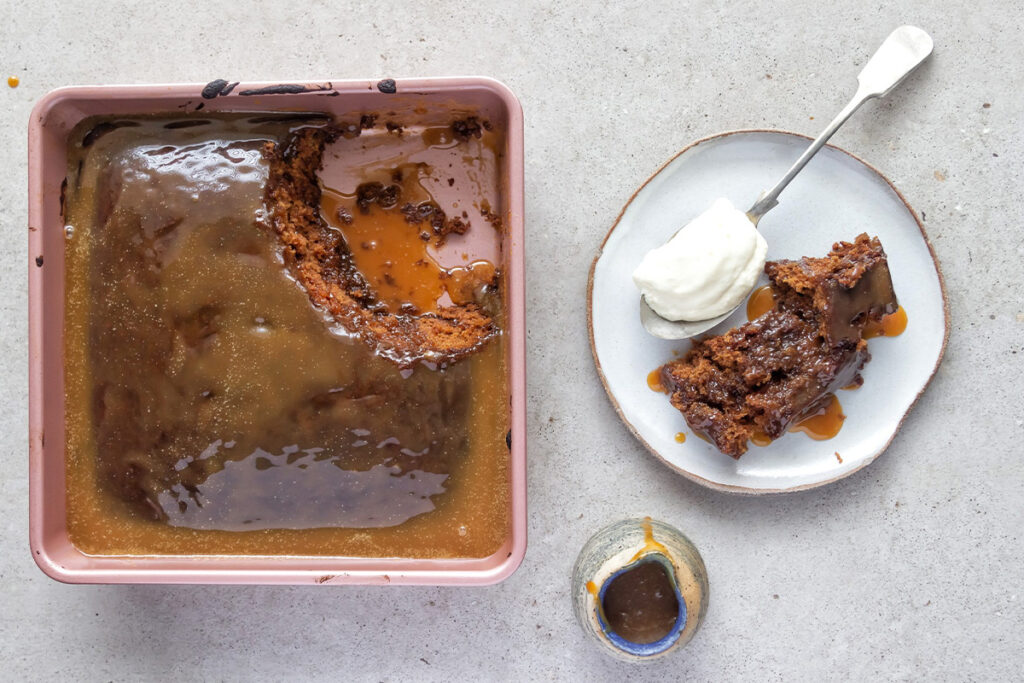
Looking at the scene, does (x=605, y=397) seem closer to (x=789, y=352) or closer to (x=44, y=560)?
(x=789, y=352)

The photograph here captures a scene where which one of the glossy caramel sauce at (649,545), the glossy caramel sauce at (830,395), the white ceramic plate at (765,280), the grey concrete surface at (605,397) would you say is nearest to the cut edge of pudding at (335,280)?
the grey concrete surface at (605,397)

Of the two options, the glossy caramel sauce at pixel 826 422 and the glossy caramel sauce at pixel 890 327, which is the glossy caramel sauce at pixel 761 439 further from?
the glossy caramel sauce at pixel 890 327

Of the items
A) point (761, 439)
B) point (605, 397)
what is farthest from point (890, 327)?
point (605, 397)

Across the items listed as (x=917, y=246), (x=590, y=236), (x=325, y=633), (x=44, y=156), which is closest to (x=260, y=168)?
(x=44, y=156)

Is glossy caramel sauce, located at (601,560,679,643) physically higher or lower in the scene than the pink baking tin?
lower

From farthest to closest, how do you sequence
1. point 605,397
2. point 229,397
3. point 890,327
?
point 605,397 < point 890,327 < point 229,397

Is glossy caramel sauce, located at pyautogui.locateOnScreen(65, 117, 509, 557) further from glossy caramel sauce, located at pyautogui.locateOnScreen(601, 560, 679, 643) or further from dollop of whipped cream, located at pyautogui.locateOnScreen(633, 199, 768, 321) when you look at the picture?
dollop of whipped cream, located at pyautogui.locateOnScreen(633, 199, 768, 321)

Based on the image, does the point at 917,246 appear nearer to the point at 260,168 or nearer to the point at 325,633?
the point at 260,168

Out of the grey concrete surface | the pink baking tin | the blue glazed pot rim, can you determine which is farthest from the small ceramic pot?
the pink baking tin
